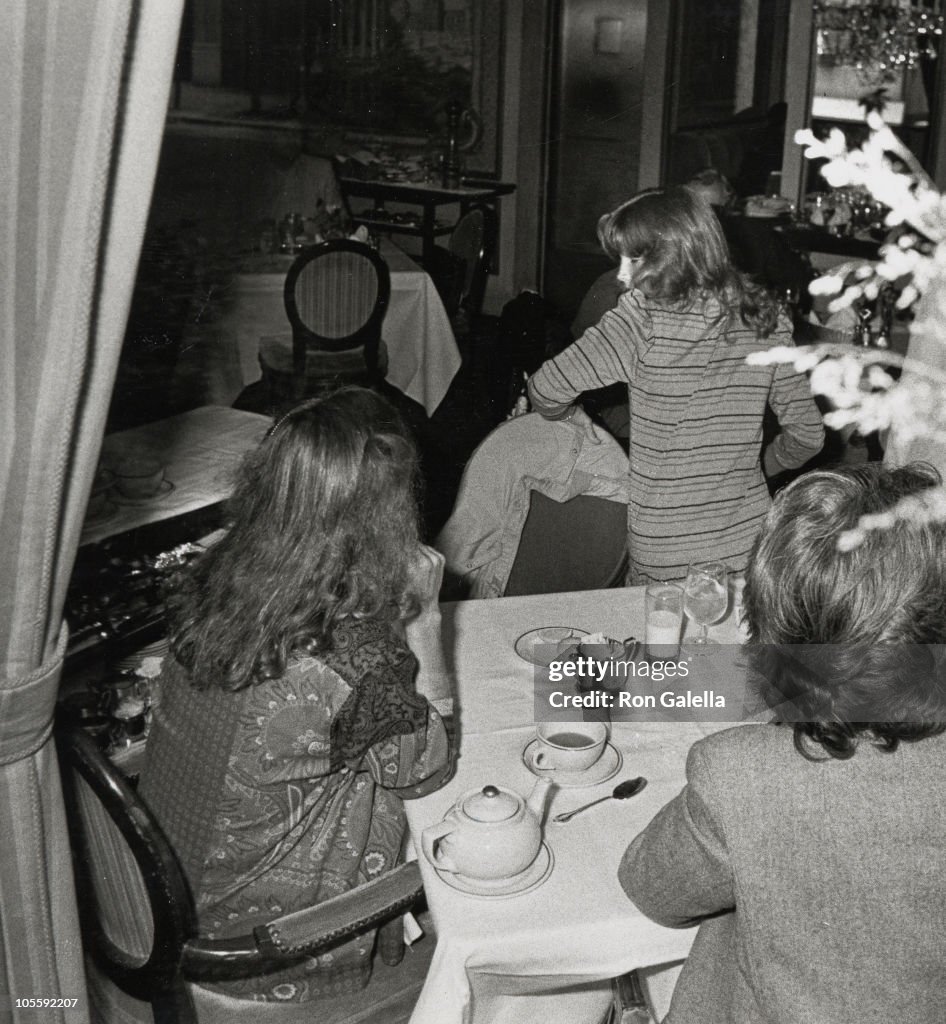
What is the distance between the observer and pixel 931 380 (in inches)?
59.7

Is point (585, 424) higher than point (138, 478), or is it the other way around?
point (585, 424)

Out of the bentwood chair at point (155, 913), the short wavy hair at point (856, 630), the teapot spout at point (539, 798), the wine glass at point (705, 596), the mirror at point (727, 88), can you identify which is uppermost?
the mirror at point (727, 88)

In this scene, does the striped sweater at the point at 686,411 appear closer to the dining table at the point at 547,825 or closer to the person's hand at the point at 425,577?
the dining table at the point at 547,825

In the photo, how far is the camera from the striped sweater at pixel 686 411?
6.89 ft

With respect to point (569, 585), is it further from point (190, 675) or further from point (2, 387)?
point (2, 387)

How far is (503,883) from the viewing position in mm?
1212

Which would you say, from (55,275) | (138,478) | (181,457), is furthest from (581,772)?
(181,457)

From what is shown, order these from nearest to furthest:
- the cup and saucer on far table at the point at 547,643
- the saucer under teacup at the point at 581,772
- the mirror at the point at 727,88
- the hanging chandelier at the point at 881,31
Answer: the saucer under teacup at the point at 581,772 < the cup and saucer on far table at the point at 547,643 < the hanging chandelier at the point at 881,31 < the mirror at the point at 727,88

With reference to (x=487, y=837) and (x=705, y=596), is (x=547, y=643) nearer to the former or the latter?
(x=705, y=596)

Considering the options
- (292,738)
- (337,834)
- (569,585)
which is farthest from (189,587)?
(569,585)

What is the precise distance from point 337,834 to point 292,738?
0.19 meters

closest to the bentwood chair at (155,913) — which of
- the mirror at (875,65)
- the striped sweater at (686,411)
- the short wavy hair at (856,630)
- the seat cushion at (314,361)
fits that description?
the short wavy hair at (856,630)

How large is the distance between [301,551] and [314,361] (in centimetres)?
290

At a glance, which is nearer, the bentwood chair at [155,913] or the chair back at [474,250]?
the bentwood chair at [155,913]
